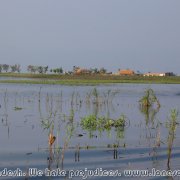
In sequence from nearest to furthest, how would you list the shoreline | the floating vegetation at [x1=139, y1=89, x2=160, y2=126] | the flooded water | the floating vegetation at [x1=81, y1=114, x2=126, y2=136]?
the flooded water
the floating vegetation at [x1=81, y1=114, x2=126, y2=136]
the floating vegetation at [x1=139, y1=89, x2=160, y2=126]
the shoreline

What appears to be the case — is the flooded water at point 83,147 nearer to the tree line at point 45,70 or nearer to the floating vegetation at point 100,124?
the floating vegetation at point 100,124

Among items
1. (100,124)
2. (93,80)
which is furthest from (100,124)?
(93,80)

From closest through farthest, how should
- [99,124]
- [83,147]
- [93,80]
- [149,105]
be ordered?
[83,147] → [99,124] → [149,105] → [93,80]

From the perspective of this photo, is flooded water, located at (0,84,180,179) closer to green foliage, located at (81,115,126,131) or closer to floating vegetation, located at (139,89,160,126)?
green foliage, located at (81,115,126,131)

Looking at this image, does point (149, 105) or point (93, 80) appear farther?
point (93, 80)

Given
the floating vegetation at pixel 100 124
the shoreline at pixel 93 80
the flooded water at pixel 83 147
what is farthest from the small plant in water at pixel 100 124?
the shoreline at pixel 93 80

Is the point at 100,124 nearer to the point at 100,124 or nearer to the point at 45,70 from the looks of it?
the point at 100,124

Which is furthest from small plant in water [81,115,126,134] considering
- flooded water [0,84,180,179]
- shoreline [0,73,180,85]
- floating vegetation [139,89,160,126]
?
shoreline [0,73,180,85]

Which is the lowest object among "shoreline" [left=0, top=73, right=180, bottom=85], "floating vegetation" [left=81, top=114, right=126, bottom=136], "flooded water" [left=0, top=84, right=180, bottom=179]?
"flooded water" [left=0, top=84, right=180, bottom=179]

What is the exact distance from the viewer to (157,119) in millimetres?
19328

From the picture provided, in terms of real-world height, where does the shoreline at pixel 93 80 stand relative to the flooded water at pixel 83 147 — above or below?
above

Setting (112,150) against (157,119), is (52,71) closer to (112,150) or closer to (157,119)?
(157,119)

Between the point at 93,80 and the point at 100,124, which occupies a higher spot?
the point at 93,80

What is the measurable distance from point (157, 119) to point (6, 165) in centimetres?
1091
